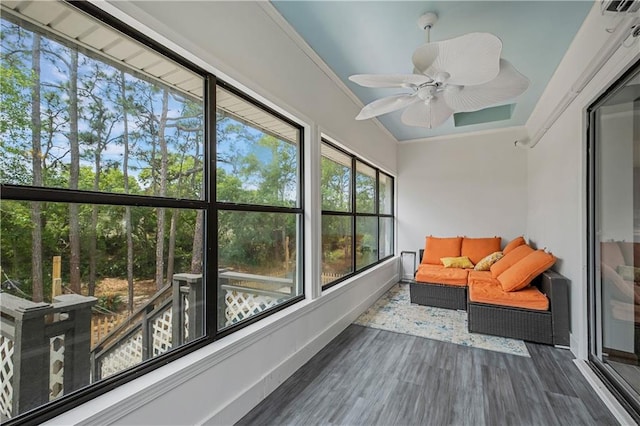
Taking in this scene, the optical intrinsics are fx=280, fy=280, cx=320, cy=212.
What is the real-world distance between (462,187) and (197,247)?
5078 mm

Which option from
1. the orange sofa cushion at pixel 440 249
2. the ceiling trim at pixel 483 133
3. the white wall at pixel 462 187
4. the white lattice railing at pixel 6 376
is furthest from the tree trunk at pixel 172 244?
the ceiling trim at pixel 483 133

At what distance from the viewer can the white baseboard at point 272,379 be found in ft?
5.66

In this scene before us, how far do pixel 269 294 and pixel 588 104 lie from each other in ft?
10.2

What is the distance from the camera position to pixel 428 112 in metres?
2.37

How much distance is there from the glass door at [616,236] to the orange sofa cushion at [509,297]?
0.52m

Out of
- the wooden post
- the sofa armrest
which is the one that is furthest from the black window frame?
the sofa armrest

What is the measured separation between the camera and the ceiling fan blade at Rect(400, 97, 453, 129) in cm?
225

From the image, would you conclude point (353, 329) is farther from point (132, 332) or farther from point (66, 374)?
point (66, 374)

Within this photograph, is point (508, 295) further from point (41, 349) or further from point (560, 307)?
point (41, 349)

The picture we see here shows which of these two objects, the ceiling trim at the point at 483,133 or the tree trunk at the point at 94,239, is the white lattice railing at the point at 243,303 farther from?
the ceiling trim at the point at 483,133

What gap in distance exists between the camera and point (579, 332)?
252 centimetres

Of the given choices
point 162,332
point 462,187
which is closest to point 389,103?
point 162,332

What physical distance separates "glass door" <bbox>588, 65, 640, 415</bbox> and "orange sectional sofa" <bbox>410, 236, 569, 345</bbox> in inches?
16.8

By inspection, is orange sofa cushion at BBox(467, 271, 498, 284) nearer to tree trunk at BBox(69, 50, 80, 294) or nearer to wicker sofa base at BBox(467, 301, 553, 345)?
wicker sofa base at BBox(467, 301, 553, 345)
